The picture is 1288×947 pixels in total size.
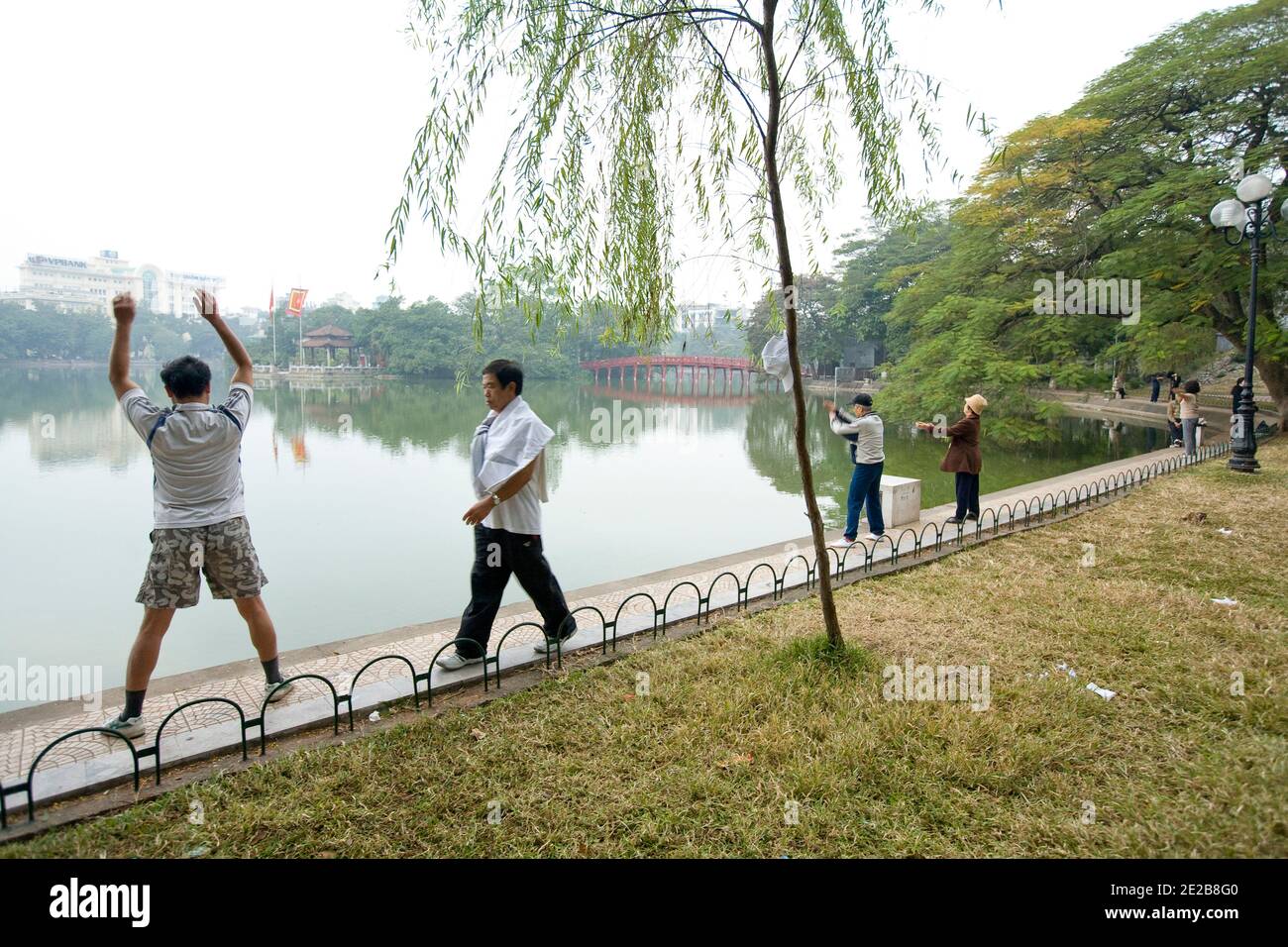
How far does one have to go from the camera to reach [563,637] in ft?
11.9

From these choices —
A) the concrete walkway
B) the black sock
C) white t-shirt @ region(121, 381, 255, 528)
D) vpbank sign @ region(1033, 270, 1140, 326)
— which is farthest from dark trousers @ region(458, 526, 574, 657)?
vpbank sign @ region(1033, 270, 1140, 326)

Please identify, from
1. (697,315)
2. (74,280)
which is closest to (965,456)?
(697,315)

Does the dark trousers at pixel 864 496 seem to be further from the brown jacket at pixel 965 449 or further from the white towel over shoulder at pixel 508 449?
the white towel over shoulder at pixel 508 449

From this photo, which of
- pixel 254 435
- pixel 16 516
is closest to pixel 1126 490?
pixel 16 516

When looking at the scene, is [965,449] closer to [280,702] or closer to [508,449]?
[508,449]

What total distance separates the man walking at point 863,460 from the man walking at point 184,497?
4774 millimetres

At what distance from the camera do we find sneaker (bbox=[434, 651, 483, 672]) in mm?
3311

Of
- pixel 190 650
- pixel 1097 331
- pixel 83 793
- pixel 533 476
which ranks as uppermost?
pixel 1097 331

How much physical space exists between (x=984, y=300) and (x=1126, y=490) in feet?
21.2

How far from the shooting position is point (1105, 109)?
43.3 ft

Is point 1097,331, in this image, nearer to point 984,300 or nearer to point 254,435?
point 984,300

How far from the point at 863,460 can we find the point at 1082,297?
1007 cm

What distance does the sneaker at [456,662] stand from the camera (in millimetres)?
3311
